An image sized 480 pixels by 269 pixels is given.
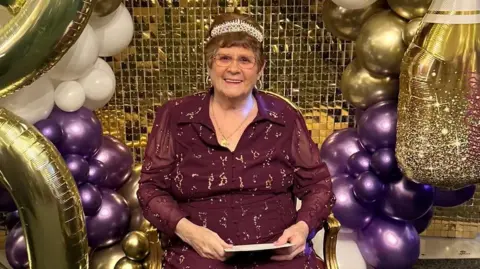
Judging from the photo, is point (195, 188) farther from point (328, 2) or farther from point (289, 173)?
point (328, 2)

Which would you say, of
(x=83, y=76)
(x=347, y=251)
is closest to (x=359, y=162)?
(x=347, y=251)

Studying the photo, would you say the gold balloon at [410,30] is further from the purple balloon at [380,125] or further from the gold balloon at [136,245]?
the gold balloon at [136,245]

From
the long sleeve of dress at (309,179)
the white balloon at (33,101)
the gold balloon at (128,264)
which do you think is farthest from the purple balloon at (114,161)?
the long sleeve of dress at (309,179)

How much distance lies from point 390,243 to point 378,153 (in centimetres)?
47

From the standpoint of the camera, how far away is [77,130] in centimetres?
274

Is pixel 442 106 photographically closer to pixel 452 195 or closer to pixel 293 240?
pixel 452 195

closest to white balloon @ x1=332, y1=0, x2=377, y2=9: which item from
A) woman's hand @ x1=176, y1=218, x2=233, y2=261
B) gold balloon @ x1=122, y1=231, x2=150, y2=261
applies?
woman's hand @ x1=176, y1=218, x2=233, y2=261

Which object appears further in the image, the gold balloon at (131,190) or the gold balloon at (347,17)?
the gold balloon at (131,190)

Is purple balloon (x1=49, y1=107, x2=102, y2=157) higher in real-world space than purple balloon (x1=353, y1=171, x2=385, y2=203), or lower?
higher

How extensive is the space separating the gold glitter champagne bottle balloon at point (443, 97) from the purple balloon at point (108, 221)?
1.34 metres

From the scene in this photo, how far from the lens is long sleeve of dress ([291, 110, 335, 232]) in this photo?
2.35 meters

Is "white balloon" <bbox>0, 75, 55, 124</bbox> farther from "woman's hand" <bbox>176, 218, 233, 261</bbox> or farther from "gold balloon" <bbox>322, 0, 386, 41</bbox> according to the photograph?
"gold balloon" <bbox>322, 0, 386, 41</bbox>

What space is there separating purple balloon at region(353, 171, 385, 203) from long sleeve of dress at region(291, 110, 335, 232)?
61 centimetres

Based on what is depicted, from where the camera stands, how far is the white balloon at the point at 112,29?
2.82 m
